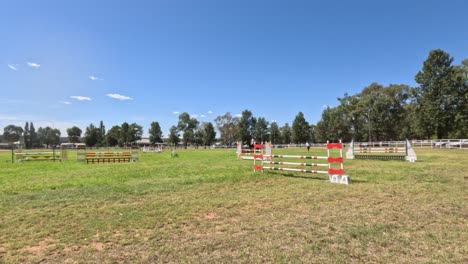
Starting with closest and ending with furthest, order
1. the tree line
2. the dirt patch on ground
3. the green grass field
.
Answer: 1. the green grass field
2. the dirt patch on ground
3. the tree line

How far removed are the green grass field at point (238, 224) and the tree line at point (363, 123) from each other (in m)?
47.6

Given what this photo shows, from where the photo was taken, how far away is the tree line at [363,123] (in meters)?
45.0

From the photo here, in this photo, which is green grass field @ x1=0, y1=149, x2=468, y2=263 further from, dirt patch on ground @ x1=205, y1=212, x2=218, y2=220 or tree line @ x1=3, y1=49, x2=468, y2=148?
tree line @ x1=3, y1=49, x2=468, y2=148

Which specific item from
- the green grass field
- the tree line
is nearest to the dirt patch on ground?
the green grass field

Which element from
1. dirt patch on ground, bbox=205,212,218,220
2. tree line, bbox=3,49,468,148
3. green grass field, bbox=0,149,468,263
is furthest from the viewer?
tree line, bbox=3,49,468,148

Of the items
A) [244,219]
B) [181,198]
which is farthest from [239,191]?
[244,219]

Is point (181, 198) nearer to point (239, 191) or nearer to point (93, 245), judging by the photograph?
point (239, 191)

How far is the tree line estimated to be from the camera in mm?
45031

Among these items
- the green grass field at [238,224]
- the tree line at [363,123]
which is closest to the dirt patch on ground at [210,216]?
the green grass field at [238,224]

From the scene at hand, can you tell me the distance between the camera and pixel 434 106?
148 ft

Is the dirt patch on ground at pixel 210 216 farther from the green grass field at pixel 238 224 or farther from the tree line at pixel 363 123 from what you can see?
the tree line at pixel 363 123

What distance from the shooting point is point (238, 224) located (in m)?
4.79

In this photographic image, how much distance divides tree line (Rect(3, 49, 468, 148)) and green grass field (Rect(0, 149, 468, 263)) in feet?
156

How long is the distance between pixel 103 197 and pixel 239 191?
3735mm
